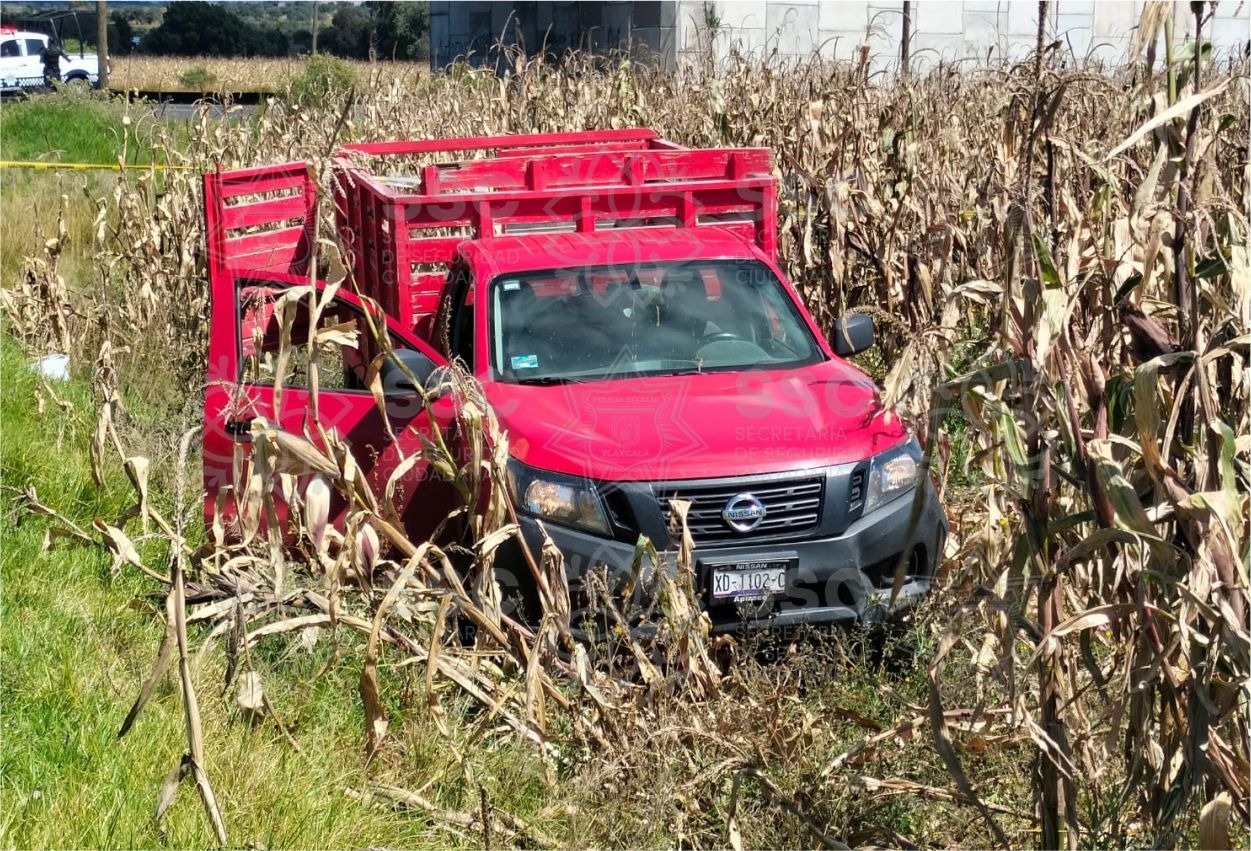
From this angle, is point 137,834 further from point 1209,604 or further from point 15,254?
point 15,254

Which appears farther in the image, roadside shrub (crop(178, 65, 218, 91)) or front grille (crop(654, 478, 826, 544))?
roadside shrub (crop(178, 65, 218, 91))

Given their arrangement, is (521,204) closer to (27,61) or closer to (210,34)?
(210,34)

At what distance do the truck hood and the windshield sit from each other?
0.19 metres

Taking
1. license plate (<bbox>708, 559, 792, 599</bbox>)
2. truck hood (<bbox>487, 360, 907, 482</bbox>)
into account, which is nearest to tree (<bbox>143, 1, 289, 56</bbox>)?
truck hood (<bbox>487, 360, 907, 482</bbox>)

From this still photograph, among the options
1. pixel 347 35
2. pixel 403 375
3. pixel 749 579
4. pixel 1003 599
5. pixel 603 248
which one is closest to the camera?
pixel 1003 599

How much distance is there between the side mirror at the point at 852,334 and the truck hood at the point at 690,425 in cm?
36

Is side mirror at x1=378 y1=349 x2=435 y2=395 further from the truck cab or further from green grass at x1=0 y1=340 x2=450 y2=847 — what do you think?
the truck cab

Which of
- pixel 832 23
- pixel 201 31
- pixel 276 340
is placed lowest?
pixel 276 340

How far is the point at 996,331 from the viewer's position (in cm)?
343

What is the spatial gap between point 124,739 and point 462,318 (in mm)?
2984

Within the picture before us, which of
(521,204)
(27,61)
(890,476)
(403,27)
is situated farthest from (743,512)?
(27,61)

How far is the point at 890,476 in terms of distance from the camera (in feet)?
18.4

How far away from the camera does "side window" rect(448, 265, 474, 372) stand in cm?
658

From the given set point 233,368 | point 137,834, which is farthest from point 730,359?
A: point 137,834
